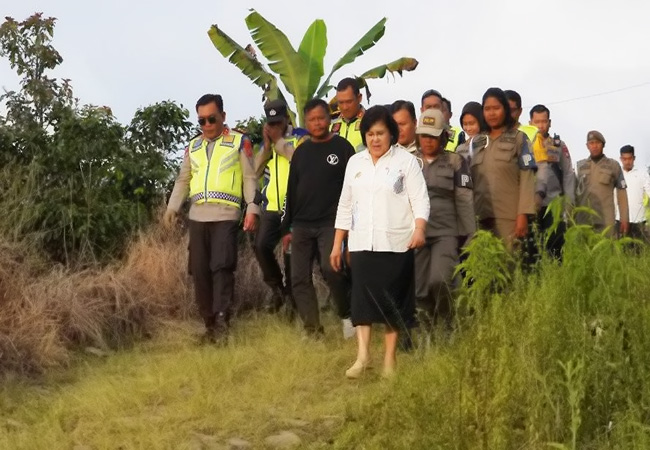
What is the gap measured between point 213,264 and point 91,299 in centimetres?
129

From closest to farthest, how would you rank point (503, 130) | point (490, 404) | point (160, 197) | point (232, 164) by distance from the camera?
point (490, 404) → point (503, 130) → point (232, 164) → point (160, 197)

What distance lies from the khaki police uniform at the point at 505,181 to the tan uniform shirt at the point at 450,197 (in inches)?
13.4

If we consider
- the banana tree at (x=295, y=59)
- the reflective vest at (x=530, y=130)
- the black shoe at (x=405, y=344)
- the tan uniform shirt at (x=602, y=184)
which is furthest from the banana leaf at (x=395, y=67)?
the black shoe at (x=405, y=344)

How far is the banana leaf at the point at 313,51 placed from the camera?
16.3 metres

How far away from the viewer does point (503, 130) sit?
8773 millimetres

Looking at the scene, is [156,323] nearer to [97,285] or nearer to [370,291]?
[97,285]

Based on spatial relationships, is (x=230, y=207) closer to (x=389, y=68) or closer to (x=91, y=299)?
(x=91, y=299)

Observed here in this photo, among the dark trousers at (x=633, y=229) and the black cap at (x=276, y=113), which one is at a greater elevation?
the black cap at (x=276, y=113)

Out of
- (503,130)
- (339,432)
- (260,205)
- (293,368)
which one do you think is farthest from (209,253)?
(339,432)

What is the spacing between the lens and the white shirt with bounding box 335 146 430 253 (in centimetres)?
758

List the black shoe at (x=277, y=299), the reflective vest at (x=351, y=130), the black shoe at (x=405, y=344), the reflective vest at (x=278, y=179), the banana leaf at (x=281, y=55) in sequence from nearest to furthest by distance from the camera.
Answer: the black shoe at (x=405, y=344), the reflective vest at (x=351, y=130), the reflective vest at (x=278, y=179), the black shoe at (x=277, y=299), the banana leaf at (x=281, y=55)

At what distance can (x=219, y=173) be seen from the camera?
31.0 feet

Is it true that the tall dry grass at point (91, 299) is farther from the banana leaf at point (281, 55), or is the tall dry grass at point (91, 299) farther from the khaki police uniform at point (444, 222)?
the banana leaf at point (281, 55)

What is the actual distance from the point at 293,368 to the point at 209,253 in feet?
6.63
